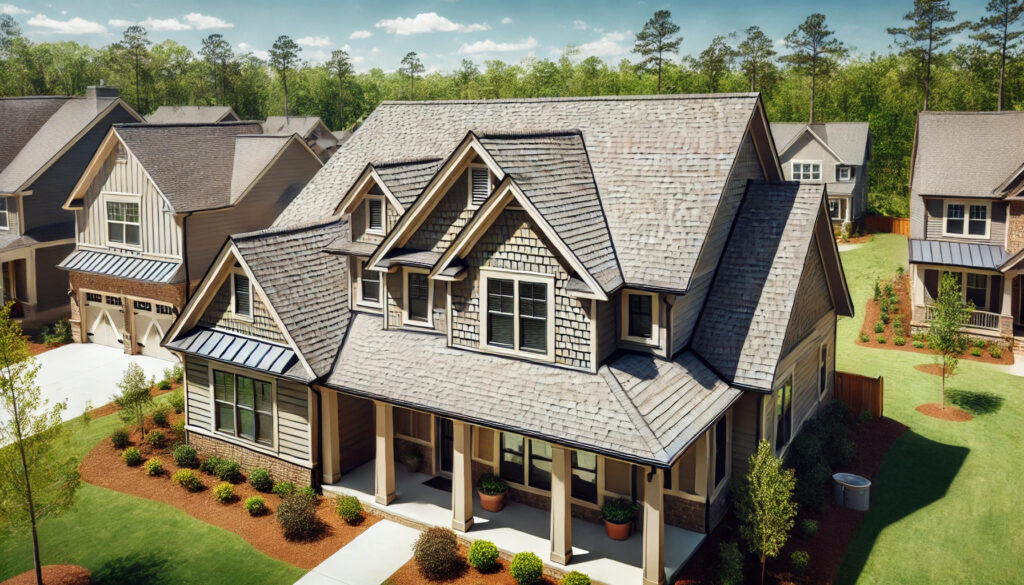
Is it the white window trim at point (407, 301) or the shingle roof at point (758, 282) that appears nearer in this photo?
the shingle roof at point (758, 282)

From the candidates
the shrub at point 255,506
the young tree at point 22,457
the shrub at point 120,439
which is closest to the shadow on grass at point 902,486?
the shrub at point 255,506

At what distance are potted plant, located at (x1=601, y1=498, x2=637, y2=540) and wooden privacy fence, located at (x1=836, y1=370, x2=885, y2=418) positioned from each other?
38.4 feet

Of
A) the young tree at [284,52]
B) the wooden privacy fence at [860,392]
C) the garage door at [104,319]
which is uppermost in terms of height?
the young tree at [284,52]

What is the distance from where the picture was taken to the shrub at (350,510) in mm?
18281

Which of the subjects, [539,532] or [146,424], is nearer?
[539,532]

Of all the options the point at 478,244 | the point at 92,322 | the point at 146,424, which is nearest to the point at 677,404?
the point at 478,244

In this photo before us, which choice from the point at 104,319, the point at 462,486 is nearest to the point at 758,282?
the point at 462,486

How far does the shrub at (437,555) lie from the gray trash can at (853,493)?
10154 millimetres

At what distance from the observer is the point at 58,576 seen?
16328 mm

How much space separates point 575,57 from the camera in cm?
16800

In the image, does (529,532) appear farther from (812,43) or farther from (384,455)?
(812,43)

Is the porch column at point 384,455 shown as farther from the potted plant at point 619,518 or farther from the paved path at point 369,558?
the potted plant at point 619,518

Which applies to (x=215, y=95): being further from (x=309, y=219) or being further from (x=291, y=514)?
(x=291, y=514)

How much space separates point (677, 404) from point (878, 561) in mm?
6099
